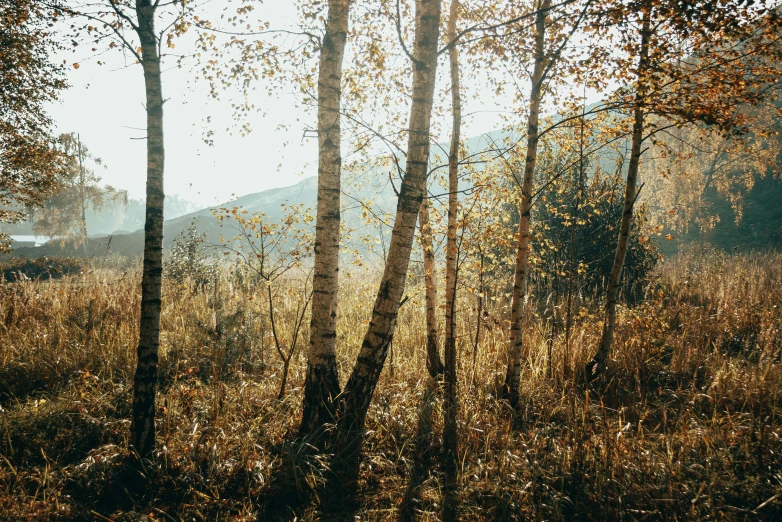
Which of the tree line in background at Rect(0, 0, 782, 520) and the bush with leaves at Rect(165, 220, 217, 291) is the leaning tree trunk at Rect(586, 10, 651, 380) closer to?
the tree line in background at Rect(0, 0, 782, 520)

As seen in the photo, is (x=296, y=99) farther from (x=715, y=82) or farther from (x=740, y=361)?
(x=740, y=361)

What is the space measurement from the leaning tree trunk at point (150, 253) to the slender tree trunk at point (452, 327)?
2452mm

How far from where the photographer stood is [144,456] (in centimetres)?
336

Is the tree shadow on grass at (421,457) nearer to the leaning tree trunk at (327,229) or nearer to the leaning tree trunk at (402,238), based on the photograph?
the leaning tree trunk at (402,238)

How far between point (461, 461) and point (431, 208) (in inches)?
114

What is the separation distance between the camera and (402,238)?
368 cm

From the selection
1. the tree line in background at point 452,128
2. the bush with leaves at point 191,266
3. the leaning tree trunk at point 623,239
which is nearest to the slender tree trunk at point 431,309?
the tree line in background at point 452,128

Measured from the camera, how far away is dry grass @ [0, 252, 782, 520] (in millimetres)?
2951

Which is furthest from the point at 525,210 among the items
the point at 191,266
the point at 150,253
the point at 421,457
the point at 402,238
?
the point at 191,266

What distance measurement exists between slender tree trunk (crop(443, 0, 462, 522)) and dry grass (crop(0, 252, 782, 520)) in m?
0.10

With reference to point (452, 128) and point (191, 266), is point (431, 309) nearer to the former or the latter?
point (452, 128)

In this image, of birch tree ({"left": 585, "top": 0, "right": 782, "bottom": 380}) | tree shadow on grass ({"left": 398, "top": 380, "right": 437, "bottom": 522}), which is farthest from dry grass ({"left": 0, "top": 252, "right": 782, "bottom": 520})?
birch tree ({"left": 585, "top": 0, "right": 782, "bottom": 380})

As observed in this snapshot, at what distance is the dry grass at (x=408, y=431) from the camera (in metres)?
2.95

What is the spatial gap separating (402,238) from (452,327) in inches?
53.7
